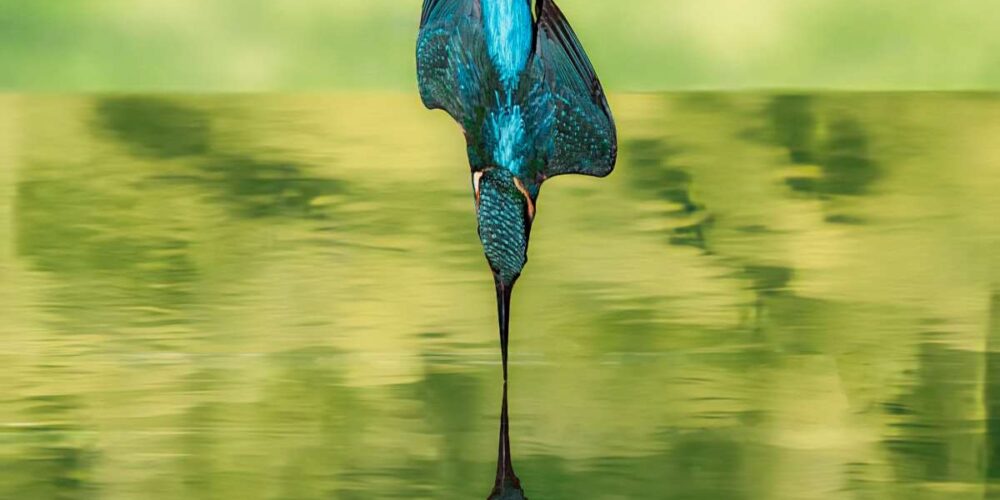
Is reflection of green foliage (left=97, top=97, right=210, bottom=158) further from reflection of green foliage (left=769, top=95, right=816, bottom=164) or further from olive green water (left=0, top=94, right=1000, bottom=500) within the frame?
reflection of green foliage (left=769, top=95, right=816, bottom=164)

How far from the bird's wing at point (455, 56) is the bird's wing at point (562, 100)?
0.05 meters

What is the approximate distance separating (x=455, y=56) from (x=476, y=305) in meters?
0.34

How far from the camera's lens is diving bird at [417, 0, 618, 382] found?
1.20 metres

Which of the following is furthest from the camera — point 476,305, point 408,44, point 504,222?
point 408,44

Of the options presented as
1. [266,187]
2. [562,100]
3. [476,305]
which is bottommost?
[476,305]

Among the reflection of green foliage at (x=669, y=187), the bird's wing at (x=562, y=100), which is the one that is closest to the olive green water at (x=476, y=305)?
the reflection of green foliage at (x=669, y=187)

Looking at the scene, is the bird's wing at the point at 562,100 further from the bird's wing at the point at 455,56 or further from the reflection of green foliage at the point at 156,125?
the reflection of green foliage at the point at 156,125

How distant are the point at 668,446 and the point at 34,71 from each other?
1.02 metres

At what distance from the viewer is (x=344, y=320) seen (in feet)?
4.85

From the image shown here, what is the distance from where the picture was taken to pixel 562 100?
1.23 meters

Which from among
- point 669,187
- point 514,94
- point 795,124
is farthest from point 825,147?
point 514,94

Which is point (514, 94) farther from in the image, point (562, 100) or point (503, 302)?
point (503, 302)

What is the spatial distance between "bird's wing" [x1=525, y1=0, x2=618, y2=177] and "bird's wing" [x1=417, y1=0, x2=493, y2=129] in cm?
5

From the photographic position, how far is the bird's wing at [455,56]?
122 centimetres
